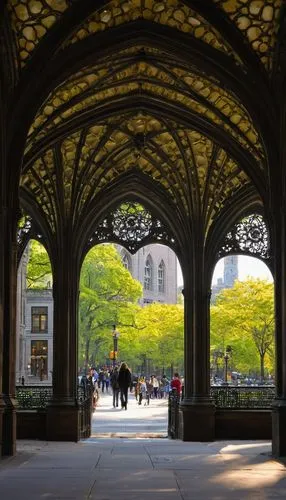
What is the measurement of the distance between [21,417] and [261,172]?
320 inches

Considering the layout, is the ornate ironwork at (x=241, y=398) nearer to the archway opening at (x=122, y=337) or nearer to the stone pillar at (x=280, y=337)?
the archway opening at (x=122, y=337)

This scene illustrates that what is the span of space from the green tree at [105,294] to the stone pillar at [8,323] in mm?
30993

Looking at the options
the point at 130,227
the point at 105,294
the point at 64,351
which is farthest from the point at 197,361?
the point at 105,294

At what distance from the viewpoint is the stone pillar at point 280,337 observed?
45.0 feet

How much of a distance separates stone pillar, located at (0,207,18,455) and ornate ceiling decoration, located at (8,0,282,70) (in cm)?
290

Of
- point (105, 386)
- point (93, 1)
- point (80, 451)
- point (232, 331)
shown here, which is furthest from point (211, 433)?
point (105, 386)

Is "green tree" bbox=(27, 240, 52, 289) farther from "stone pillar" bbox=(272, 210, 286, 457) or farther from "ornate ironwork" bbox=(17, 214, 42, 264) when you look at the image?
"stone pillar" bbox=(272, 210, 286, 457)

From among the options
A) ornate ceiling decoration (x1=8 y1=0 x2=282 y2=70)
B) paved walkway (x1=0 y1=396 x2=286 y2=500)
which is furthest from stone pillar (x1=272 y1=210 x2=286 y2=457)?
ornate ceiling decoration (x1=8 y1=0 x2=282 y2=70)

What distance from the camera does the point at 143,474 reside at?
11.0 meters

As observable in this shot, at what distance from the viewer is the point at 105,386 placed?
5381 centimetres

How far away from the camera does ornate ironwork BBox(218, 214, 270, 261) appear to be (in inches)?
911

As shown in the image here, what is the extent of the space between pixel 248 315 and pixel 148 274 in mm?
38804

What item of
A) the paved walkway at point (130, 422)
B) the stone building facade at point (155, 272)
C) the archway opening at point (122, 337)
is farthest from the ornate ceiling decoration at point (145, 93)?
the stone building facade at point (155, 272)

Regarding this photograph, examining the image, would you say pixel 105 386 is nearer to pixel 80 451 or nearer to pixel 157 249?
pixel 157 249
